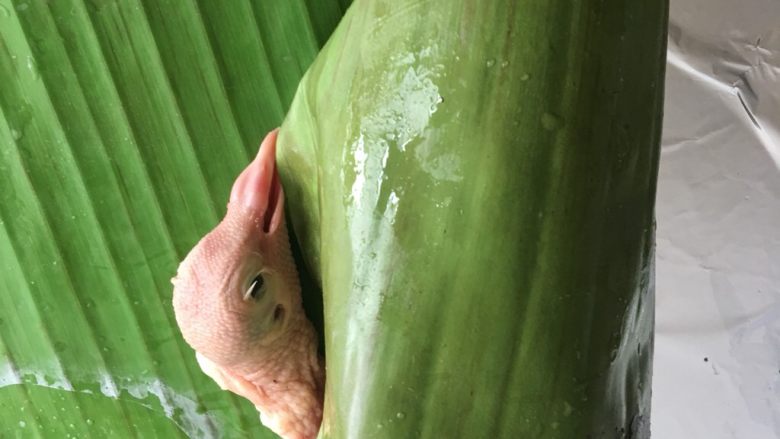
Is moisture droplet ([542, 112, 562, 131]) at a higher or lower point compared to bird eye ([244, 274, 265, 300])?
higher

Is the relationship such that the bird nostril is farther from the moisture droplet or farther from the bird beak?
the moisture droplet

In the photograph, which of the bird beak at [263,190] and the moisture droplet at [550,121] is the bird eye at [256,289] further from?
the moisture droplet at [550,121]

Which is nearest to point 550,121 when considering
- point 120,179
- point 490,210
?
point 490,210

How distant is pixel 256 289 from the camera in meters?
0.86

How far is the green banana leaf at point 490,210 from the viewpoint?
2.09 ft

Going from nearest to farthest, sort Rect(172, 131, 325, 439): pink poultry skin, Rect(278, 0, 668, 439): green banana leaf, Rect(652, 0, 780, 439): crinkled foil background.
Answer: Rect(278, 0, 668, 439): green banana leaf, Rect(172, 131, 325, 439): pink poultry skin, Rect(652, 0, 780, 439): crinkled foil background

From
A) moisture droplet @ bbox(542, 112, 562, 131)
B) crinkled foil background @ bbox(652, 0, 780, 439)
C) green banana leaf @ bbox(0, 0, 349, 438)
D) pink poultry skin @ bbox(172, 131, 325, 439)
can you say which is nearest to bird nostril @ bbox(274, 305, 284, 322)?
pink poultry skin @ bbox(172, 131, 325, 439)

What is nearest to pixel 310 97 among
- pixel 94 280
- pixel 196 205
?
pixel 196 205

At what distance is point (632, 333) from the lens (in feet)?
2.46

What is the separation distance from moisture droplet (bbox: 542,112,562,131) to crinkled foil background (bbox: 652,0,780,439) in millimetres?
801

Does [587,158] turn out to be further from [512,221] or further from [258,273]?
[258,273]

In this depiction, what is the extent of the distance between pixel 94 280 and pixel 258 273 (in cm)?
26

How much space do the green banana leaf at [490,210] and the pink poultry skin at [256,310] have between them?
149 millimetres

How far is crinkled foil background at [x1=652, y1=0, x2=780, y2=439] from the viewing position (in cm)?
132
